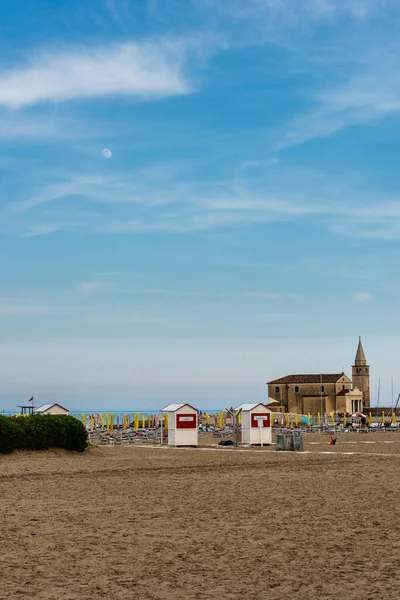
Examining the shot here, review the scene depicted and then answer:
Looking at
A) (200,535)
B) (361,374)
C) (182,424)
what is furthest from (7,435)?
(361,374)

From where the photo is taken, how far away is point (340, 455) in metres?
28.8

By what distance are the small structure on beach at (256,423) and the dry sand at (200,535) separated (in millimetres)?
15400

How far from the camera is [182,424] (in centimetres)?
3594

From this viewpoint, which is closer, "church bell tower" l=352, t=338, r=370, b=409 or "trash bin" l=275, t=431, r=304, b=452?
"trash bin" l=275, t=431, r=304, b=452

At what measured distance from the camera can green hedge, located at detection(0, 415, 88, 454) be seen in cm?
2644

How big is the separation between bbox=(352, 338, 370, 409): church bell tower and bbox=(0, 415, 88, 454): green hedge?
108099mm

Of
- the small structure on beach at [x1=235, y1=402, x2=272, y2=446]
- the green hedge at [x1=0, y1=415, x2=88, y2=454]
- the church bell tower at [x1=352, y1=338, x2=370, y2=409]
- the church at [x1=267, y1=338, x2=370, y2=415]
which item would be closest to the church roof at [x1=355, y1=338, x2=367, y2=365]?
the church bell tower at [x1=352, y1=338, x2=370, y2=409]

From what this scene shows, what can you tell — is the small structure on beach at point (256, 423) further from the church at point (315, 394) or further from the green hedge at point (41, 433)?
the church at point (315, 394)

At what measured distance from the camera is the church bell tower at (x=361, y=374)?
132500 millimetres

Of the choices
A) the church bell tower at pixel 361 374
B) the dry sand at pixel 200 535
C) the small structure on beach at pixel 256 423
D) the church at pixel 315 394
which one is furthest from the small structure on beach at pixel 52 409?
the church bell tower at pixel 361 374

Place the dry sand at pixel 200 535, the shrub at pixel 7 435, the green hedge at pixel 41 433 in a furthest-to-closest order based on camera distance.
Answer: the green hedge at pixel 41 433
the shrub at pixel 7 435
the dry sand at pixel 200 535

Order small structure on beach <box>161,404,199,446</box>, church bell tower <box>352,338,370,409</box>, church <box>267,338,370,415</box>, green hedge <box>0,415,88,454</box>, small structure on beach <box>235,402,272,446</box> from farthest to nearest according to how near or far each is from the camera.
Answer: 1. church bell tower <box>352,338,370,409</box>
2. church <box>267,338,370,415</box>
3. small structure on beach <box>235,402,272,446</box>
4. small structure on beach <box>161,404,199,446</box>
5. green hedge <box>0,415,88,454</box>

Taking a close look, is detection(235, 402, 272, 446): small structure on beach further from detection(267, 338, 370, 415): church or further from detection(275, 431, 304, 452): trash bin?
detection(267, 338, 370, 415): church

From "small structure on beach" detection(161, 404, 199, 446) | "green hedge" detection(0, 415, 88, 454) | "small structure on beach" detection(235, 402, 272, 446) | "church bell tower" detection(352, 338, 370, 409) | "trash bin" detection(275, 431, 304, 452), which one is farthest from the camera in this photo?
"church bell tower" detection(352, 338, 370, 409)
